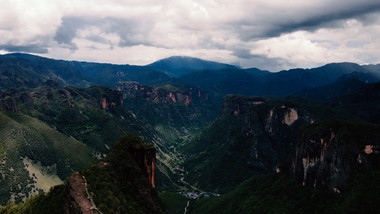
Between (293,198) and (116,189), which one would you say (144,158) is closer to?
(116,189)

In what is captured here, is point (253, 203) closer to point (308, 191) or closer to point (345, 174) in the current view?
point (308, 191)

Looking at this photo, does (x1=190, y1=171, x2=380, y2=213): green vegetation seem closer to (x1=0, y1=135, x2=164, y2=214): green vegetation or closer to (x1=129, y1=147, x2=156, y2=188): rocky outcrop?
(x1=0, y1=135, x2=164, y2=214): green vegetation

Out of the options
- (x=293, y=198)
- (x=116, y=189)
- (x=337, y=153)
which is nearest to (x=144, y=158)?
(x=116, y=189)

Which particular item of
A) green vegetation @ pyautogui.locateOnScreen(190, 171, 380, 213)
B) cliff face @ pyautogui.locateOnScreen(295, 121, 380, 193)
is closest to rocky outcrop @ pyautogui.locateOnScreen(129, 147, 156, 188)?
green vegetation @ pyautogui.locateOnScreen(190, 171, 380, 213)

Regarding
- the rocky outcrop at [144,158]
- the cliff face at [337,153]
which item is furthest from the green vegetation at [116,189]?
the cliff face at [337,153]

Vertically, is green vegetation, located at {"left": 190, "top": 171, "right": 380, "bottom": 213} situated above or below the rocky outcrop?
below

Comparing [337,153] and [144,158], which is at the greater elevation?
[144,158]

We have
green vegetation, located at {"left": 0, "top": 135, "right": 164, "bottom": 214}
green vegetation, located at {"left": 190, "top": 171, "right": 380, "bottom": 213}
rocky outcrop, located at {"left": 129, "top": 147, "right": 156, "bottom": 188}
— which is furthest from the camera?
green vegetation, located at {"left": 190, "top": 171, "right": 380, "bottom": 213}

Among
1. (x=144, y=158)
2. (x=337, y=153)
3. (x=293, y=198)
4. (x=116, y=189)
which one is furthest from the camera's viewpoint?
(x=293, y=198)
